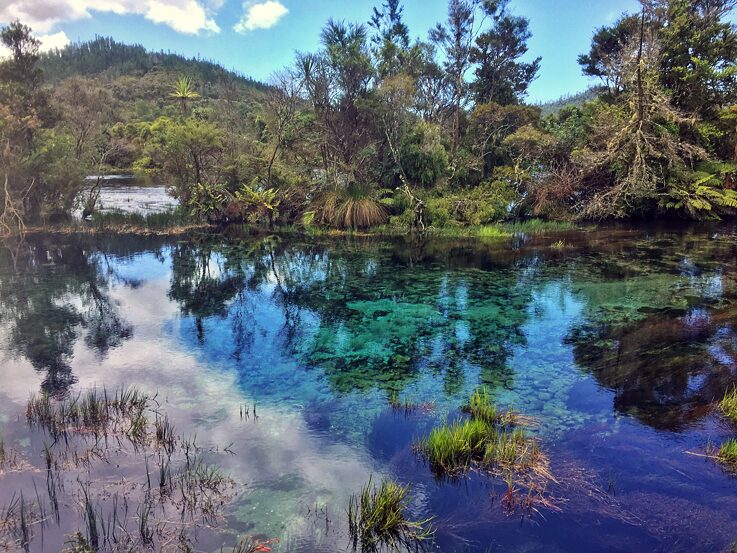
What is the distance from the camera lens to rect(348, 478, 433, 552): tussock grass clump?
15.0ft

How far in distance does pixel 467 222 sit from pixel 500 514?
1764 centimetres

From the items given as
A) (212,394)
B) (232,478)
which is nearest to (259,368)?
(212,394)

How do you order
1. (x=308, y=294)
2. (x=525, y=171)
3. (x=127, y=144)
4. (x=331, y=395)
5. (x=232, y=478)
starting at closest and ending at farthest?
(x=232, y=478) < (x=331, y=395) < (x=308, y=294) < (x=525, y=171) < (x=127, y=144)

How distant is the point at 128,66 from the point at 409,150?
124430 mm

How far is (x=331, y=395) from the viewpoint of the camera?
297 inches

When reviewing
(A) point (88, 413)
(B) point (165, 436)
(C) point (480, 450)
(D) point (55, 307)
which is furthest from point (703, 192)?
(D) point (55, 307)

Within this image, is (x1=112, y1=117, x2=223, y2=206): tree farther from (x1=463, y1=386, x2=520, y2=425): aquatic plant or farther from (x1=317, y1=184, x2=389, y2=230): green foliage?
(x1=463, y1=386, x2=520, y2=425): aquatic plant

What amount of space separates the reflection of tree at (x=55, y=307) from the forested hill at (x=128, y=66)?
276 feet

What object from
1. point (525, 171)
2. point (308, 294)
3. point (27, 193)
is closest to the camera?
point (308, 294)

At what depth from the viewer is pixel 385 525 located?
4.65m

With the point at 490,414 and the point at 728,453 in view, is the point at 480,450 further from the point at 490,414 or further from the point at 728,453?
the point at 728,453

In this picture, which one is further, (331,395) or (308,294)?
(308,294)

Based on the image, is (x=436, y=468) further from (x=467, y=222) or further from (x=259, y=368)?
(x=467, y=222)

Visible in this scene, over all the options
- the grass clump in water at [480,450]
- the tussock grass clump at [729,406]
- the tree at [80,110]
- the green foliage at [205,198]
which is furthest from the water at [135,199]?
the tussock grass clump at [729,406]
